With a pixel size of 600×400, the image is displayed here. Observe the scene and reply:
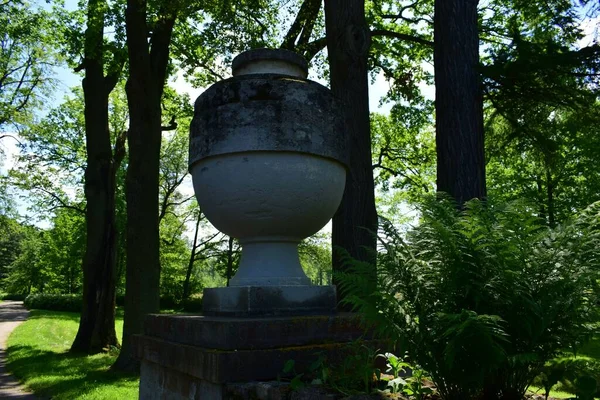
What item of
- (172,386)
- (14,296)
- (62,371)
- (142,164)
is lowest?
(62,371)

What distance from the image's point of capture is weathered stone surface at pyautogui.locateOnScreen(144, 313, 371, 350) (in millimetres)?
3512

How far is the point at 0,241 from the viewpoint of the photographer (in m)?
60.0

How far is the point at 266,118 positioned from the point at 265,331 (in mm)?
1615

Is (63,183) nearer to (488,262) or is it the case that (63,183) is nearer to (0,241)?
(488,262)

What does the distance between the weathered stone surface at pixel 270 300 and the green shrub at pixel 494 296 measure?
Result: 1.43 meters

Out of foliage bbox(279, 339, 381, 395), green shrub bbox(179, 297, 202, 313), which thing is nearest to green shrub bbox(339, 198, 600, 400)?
foliage bbox(279, 339, 381, 395)

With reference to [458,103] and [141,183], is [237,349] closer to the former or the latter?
[458,103]

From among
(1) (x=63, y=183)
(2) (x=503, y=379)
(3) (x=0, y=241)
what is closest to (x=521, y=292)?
(2) (x=503, y=379)

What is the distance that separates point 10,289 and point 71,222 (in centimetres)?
2041

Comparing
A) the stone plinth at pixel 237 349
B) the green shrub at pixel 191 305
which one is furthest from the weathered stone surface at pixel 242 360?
the green shrub at pixel 191 305

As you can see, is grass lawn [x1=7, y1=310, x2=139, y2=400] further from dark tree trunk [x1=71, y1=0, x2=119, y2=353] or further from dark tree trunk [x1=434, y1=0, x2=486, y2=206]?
dark tree trunk [x1=434, y1=0, x2=486, y2=206]

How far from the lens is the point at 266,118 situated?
405 cm

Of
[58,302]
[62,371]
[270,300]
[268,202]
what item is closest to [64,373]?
[62,371]

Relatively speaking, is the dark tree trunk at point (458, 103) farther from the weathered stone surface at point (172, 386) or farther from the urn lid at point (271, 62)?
the weathered stone surface at point (172, 386)
